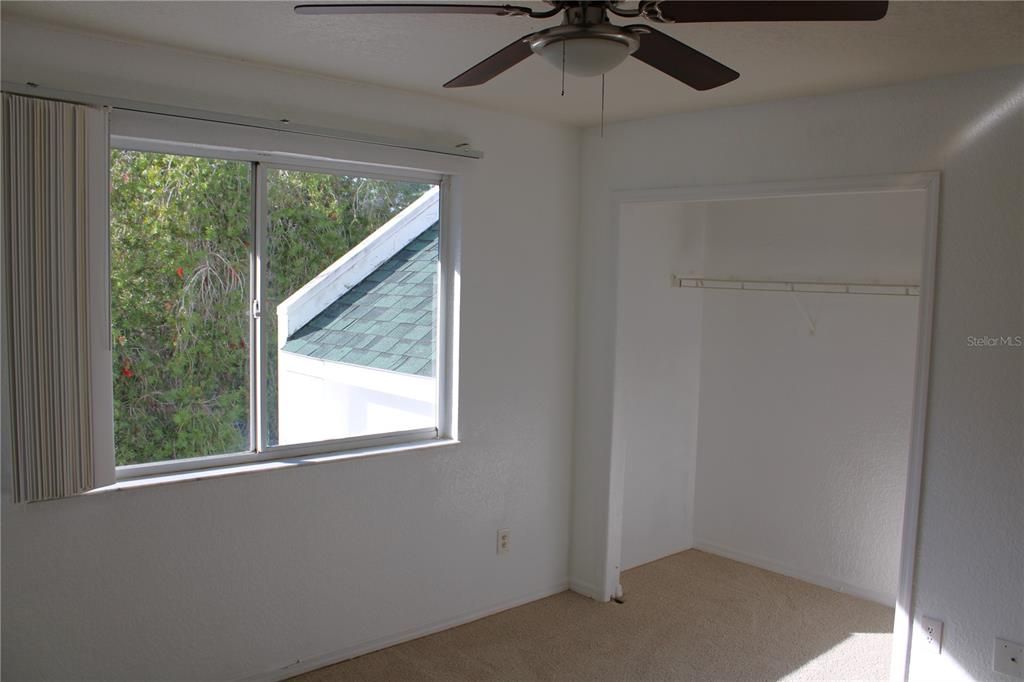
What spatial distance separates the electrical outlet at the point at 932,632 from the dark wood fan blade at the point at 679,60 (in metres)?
2.14

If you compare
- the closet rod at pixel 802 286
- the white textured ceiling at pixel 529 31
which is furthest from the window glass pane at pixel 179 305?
the closet rod at pixel 802 286

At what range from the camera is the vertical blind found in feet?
7.87

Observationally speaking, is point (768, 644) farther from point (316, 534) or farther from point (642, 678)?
point (316, 534)

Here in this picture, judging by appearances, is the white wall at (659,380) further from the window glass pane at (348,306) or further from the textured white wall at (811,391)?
the window glass pane at (348,306)

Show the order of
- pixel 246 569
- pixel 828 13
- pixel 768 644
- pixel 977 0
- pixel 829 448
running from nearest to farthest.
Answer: pixel 828 13 → pixel 977 0 → pixel 246 569 → pixel 768 644 → pixel 829 448

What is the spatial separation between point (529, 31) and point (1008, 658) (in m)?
2.61

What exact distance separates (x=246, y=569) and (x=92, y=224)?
1.36 metres

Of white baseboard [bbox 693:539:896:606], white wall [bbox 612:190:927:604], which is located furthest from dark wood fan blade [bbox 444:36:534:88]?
white baseboard [bbox 693:539:896:606]

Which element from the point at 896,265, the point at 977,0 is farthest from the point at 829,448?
the point at 977,0

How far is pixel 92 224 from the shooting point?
253 cm

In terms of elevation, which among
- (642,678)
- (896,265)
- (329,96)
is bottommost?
(642,678)

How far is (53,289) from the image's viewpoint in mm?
2467

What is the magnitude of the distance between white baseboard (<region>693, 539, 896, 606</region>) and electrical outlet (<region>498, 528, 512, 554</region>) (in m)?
1.43

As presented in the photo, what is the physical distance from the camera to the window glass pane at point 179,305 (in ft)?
9.05
